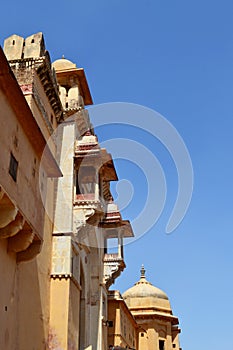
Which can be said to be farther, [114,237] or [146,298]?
[146,298]

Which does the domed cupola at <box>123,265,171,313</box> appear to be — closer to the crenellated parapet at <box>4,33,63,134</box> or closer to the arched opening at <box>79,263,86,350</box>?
the arched opening at <box>79,263,86,350</box>

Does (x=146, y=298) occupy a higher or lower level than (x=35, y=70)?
lower

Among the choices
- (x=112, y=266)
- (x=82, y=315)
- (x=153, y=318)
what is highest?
(x=112, y=266)

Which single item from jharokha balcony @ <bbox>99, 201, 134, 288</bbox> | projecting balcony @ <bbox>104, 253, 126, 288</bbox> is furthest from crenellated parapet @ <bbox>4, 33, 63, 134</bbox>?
projecting balcony @ <bbox>104, 253, 126, 288</bbox>

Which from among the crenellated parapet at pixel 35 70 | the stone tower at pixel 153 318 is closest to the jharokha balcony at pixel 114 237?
the crenellated parapet at pixel 35 70

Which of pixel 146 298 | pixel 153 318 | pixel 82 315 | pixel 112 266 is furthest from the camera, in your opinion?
pixel 146 298

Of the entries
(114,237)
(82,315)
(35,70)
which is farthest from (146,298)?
(35,70)

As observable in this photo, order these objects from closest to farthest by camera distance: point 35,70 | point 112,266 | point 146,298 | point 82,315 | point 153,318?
point 35,70, point 82,315, point 112,266, point 153,318, point 146,298

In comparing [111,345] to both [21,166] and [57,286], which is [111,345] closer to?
[57,286]

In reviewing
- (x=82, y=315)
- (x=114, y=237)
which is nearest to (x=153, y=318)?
(x=114, y=237)

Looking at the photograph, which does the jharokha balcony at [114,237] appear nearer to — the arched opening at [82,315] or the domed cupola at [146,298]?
the arched opening at [82,315]

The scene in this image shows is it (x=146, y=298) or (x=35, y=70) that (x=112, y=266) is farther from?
(x=146, y=298)

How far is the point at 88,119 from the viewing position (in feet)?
85.6

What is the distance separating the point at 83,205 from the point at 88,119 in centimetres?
553
